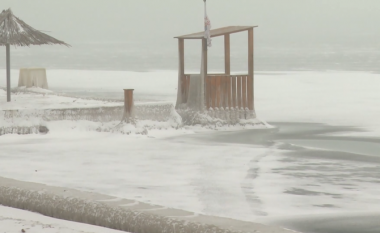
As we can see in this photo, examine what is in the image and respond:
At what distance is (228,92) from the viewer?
18438 millimetres

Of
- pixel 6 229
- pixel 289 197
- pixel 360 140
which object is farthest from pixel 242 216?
pixel 360 140

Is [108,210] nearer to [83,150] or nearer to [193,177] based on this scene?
[193,177]

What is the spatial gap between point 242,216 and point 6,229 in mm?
2443

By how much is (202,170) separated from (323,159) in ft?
7.19

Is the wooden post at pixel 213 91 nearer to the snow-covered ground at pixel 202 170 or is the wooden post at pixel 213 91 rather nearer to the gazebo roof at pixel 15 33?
the snow-covered ground at pixel 202 170

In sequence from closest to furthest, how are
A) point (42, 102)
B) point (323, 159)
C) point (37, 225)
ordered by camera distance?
point (37, 225)
point (323, 159)
point (42, 102)

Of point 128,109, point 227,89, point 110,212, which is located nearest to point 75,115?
point 128,109

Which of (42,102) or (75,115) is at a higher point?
(42,102)

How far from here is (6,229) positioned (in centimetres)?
808

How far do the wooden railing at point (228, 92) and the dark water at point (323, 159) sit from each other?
85 centimetres

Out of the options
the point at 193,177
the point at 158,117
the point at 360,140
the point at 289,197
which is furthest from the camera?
the point at 158,117

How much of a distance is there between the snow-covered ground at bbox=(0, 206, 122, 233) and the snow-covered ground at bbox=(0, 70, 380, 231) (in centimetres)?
156

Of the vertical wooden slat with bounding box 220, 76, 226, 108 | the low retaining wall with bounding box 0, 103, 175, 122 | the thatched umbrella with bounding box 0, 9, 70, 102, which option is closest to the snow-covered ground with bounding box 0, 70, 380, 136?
the thatched umbrella with bounding box 0, 9, 70, 102

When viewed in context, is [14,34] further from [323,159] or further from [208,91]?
[323,159]
